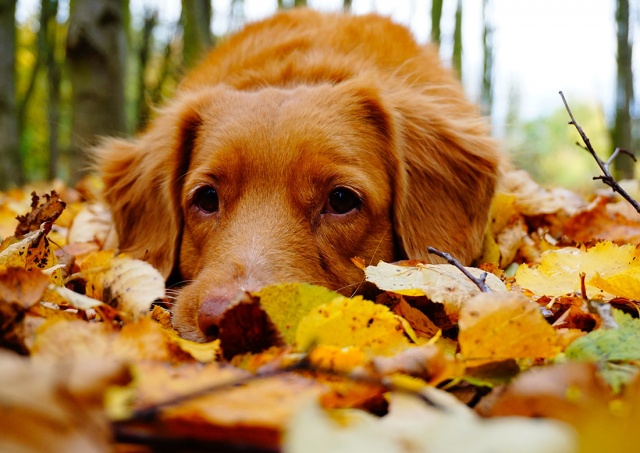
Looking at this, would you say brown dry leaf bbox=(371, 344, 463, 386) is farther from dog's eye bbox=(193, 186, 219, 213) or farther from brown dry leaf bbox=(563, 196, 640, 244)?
brown dry leaf bbox=(563, 196, 640, 244)

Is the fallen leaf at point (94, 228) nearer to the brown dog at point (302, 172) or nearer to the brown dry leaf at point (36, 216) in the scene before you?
the brown dog at point (302, 172)

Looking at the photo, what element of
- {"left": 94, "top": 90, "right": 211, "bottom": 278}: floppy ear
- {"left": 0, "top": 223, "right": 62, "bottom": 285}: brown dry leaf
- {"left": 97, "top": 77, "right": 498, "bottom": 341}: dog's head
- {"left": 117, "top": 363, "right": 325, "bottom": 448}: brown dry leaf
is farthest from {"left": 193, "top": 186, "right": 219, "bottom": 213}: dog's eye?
{"left": 117, "top": 363, "right": 325, "bottom": 448}: brown dry leaf

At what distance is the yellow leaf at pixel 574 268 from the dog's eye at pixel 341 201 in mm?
889

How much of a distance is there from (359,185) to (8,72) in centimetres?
916

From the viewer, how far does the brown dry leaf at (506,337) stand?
5.01ft

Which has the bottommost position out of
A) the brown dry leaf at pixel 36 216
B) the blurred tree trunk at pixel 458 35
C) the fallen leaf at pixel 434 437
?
the fallen leaf at pixel 434 437

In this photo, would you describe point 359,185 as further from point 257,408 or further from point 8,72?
point 8,72

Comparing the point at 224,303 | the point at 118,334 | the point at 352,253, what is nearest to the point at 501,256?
the point at 352,253

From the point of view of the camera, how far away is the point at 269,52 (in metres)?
4.22

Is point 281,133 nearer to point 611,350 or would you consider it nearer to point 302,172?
point 302,172

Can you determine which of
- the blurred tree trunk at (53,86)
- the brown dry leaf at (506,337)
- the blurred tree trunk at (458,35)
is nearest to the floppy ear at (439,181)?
the brown dry leaf at (506,337)

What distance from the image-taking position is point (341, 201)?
2.94 meters

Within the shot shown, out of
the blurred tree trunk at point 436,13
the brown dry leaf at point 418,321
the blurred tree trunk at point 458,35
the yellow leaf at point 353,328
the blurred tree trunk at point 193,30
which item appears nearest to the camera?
the yellow leaf at point 353,328

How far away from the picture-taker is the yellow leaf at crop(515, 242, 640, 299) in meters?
2.31
